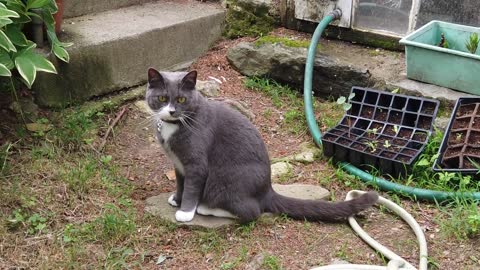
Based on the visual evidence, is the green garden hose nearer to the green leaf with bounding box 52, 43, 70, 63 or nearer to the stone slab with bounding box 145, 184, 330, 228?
the stone slab with bounding box 145, 184, 330, 228

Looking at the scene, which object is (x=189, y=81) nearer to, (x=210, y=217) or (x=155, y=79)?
(x=155, y=79)

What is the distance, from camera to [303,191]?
3.25 meters

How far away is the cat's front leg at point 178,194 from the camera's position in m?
3.02

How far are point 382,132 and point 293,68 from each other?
0.93 metres

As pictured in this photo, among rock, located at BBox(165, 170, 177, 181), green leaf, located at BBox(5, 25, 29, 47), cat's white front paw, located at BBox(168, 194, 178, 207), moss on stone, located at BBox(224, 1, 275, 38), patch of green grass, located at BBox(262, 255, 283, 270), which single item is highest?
green leaf, located at BBox(5, 25, 29, 47)

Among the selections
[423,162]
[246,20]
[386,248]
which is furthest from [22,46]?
[423,162]

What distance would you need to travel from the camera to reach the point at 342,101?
379 cm

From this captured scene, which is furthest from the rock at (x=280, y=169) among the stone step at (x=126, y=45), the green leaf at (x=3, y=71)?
the green leaf at (x=3, y=71)

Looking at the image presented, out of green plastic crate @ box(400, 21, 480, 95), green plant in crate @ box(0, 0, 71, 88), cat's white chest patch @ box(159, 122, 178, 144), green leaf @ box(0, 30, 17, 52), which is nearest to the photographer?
cat's white chest patch @ box(159, 122, 178, 144)

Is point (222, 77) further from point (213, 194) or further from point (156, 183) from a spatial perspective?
point (213, 194)

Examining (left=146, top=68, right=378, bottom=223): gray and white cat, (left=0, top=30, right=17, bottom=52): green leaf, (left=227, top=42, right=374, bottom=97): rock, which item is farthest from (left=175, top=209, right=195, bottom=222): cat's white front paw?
(left=227, top=42, right=374, bottom=97): rock

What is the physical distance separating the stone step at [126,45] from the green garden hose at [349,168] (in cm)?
87

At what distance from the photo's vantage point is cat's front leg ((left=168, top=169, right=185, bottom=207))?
302 centimetres

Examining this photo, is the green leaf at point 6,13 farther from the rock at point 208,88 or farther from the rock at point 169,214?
the rock at point 208,88
